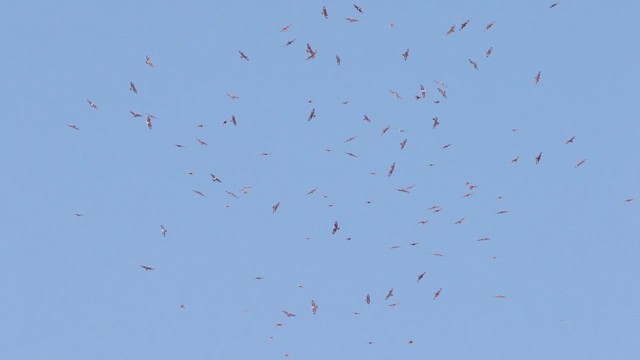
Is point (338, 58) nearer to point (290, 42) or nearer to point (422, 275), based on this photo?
point (290, 42)

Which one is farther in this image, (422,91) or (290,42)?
(422,91)

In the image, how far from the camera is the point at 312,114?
76750 mm

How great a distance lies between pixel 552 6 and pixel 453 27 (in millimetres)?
9496

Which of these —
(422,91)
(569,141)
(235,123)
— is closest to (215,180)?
(235,123)

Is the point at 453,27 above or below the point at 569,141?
above

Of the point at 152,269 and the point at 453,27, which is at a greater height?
the point at 453,27

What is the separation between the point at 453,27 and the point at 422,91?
263 inches

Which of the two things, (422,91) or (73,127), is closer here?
(73,127)

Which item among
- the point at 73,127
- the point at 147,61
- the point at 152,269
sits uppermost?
the point at 147,61

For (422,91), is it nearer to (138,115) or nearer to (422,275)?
(422,275)

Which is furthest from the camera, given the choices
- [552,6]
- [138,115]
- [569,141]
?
[138,115]

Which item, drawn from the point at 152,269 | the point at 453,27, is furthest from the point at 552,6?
the point at 152,269

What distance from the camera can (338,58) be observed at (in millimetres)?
74188

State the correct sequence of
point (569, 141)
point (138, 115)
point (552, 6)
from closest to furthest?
point (552, 6) → point (569, 141) → point (138, 115)
